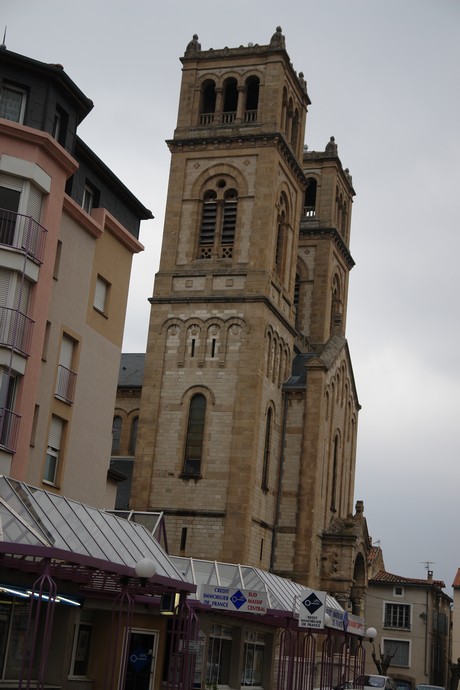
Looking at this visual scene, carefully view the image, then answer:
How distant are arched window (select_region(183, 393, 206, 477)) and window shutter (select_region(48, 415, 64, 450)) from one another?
18.8 meters

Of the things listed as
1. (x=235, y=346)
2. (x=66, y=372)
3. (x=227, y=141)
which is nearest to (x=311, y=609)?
(x=66, y=372)

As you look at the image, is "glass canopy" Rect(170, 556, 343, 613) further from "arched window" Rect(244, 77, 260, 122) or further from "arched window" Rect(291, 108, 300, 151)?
"arched window" Rect(291, 108, 300, 151)

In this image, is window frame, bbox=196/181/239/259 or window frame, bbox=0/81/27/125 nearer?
window frame, bbox=0/81/27/125

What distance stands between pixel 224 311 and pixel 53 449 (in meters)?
21.6

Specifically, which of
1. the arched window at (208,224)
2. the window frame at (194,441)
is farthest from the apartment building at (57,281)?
the arched window at (208,224)

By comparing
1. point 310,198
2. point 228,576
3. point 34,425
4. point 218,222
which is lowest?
point 228,576

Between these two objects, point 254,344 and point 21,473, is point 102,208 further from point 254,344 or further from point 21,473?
point 254,344

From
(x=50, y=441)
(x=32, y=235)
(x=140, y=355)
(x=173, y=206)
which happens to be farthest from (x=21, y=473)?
(x=140, y=355)

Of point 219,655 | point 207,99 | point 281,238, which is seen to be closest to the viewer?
point 219,655

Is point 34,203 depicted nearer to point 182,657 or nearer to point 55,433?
point 55,433

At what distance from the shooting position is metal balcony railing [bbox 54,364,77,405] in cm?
3294

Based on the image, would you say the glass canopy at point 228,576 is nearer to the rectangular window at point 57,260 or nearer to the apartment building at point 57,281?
the apartment building at point 57,281

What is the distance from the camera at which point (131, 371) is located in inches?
2734

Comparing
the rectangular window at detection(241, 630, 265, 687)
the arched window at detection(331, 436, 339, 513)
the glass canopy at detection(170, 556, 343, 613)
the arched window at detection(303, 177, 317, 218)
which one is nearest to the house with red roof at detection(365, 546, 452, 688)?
the arched window at detection(331, 436, 339, 513)
